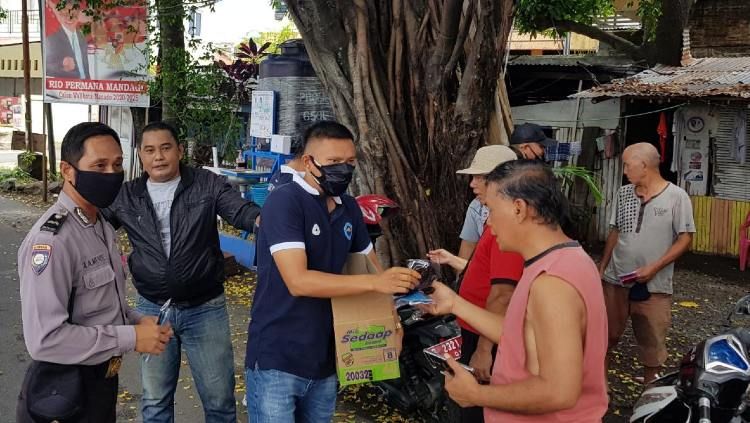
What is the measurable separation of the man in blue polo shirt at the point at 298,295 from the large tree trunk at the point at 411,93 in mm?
2416

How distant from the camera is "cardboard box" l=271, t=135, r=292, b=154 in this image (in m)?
6.62

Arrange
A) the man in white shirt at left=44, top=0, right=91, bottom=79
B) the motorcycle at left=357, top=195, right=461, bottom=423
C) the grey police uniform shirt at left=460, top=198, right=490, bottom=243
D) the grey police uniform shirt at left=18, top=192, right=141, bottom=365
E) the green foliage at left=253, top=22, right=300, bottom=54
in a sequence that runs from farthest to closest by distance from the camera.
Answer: the green foliage at left=253, top=22, right=300, bottom=54, the man in white shirt at left=44, top=0, right=91, bottom=79, the motorcycle at left=357, top=195, right=461, bottom=423, the grey police uniform shirt at left=460, top=198, right=490, bottom=243, the grey police uniform shirt at left=18, top=192, right=141, bottom=365

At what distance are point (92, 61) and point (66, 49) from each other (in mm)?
590

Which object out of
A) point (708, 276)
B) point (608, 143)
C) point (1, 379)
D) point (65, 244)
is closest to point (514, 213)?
point (65, 244)

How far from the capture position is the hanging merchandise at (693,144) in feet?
33.0

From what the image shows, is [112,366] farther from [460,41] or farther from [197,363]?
[460,41]

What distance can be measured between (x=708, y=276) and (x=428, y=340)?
6477mm

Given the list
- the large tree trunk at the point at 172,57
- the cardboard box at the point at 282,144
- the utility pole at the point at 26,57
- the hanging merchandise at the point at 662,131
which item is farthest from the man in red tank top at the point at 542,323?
the utility pole at the point at 26,57

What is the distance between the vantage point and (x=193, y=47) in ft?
37.0

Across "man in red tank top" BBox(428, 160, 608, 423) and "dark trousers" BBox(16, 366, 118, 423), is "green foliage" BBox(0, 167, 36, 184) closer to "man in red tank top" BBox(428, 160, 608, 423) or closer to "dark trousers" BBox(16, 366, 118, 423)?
"dark trousers" BBox(16, 366, 118, 423)

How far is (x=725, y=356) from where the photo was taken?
3.22 meters

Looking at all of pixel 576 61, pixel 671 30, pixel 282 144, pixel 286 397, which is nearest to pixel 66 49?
pixel 282 144

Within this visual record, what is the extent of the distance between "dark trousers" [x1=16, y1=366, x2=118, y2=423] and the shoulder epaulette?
53 centimetres

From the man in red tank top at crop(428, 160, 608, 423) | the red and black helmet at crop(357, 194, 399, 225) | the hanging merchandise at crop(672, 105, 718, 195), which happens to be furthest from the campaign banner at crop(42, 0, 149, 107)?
the man in red tank top at crop(428, 160, 608, 423)
